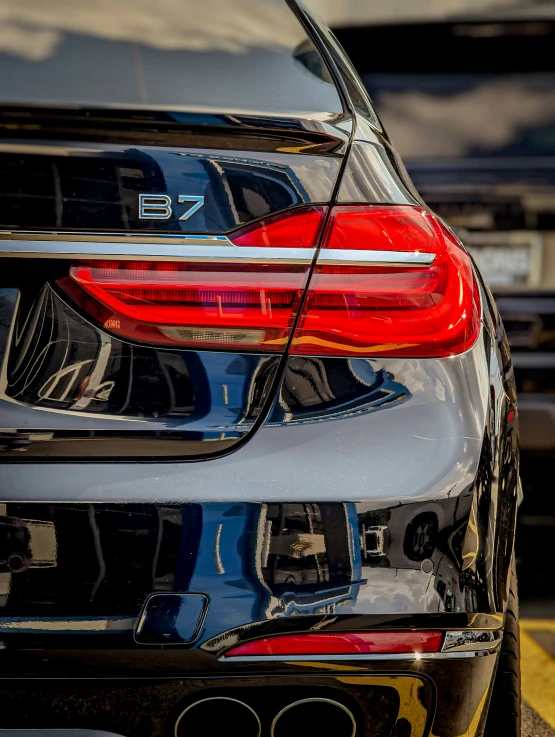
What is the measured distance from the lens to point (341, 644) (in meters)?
1.27

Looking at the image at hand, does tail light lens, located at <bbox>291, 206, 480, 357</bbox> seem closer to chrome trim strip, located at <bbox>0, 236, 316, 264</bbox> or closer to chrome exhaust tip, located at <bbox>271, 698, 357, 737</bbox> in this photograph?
chrome trim strip, located at <bbox>0, 236, 316, 264</bbox>

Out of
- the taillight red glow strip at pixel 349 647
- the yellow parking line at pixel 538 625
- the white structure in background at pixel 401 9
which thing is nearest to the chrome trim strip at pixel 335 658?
the taillight red glow strip at pixel 349 647

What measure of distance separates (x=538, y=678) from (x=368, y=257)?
5.80ft

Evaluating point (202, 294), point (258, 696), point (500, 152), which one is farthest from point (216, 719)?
point (500, 152)

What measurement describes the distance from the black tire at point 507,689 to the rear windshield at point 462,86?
2.10m

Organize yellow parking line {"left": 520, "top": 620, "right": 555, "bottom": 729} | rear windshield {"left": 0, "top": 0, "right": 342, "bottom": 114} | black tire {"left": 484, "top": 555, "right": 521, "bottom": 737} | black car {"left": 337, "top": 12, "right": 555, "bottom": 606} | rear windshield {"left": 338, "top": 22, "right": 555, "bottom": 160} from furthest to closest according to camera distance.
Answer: rear windshield {"left": 338, "top": 22, "right": 555, "bottom": 160}, black car {"left": 337, "top": 12, "right": 555, "bottom": 606}, yellow parking line {"left": 520, "top": 620, "right": 555, "bottom": 729}, black tire {"left": 484, "top": 555, "right": 521, "bottom": 737}, rear windshield {"left": 0, "top": 0, "right": 342, "bottom": 114}

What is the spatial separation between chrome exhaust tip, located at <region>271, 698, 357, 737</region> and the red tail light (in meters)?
0.08

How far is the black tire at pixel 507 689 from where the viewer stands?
5.48 ft

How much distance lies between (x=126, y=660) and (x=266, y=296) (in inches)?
20.5

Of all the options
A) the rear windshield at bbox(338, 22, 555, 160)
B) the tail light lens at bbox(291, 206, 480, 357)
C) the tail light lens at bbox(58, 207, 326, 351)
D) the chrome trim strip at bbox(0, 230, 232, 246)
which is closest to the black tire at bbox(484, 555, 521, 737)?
the tail light lens at bbox(291, 206, 480, 357)

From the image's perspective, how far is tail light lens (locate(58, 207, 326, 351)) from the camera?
127cm

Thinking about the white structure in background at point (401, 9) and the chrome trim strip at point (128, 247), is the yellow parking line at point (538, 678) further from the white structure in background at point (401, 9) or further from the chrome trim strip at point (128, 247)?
the white structure in background at point (401, 9)

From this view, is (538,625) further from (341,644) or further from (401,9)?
(401,9)

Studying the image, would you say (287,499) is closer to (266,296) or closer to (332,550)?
(332,550)
